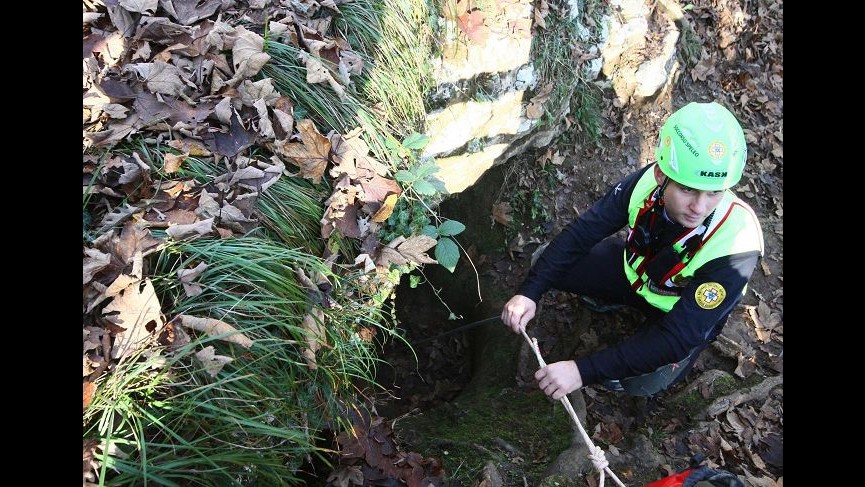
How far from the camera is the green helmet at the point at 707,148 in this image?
254 cm

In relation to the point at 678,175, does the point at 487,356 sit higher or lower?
lower

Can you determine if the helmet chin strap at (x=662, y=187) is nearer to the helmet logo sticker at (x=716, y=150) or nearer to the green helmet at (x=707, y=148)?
the green helmet at (x=707, y=148)

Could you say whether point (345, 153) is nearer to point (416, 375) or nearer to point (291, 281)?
point (291, 281)

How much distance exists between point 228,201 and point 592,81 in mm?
3881

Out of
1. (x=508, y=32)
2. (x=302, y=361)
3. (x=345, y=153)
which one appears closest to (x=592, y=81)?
(x=508, y=32)

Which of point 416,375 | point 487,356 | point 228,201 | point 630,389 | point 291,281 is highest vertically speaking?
point 228,201

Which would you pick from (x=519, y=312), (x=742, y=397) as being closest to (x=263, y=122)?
(x=519, y=312)

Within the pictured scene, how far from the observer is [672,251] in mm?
3158

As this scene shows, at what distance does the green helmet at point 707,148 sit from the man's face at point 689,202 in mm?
96

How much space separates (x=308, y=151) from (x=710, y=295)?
2.34 metres

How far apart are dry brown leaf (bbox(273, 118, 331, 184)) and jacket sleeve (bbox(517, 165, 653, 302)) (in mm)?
1656

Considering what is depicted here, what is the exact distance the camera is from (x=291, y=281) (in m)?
2.35

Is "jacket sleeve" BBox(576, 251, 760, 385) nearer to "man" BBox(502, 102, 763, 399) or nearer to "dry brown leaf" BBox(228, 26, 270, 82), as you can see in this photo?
"man" BBox(502, 102, 763, 399)

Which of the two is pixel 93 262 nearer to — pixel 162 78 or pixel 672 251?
pixel 162 78
